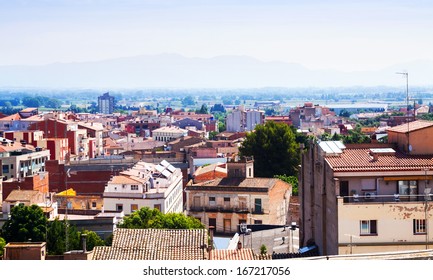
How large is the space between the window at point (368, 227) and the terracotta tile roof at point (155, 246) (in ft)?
2.57

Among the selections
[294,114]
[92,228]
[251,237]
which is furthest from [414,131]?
[294,114]

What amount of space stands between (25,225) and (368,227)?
4.51 m

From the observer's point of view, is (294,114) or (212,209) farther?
(294,114)

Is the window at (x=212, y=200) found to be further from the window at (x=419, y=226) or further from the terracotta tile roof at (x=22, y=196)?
the window at (x=419, y=226)

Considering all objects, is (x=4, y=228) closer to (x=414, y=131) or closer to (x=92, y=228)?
(x=92, y=228)

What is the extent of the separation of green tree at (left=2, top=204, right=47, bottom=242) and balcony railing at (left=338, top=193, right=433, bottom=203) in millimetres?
4132

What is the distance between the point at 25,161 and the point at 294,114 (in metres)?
23.2

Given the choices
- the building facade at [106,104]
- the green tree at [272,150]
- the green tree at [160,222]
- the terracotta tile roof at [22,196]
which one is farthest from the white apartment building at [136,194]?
the building facade at [106,104]

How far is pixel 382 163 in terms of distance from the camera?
15.2ft

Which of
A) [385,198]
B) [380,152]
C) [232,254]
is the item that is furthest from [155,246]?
[380,152]

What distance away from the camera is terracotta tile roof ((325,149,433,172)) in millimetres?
4582
